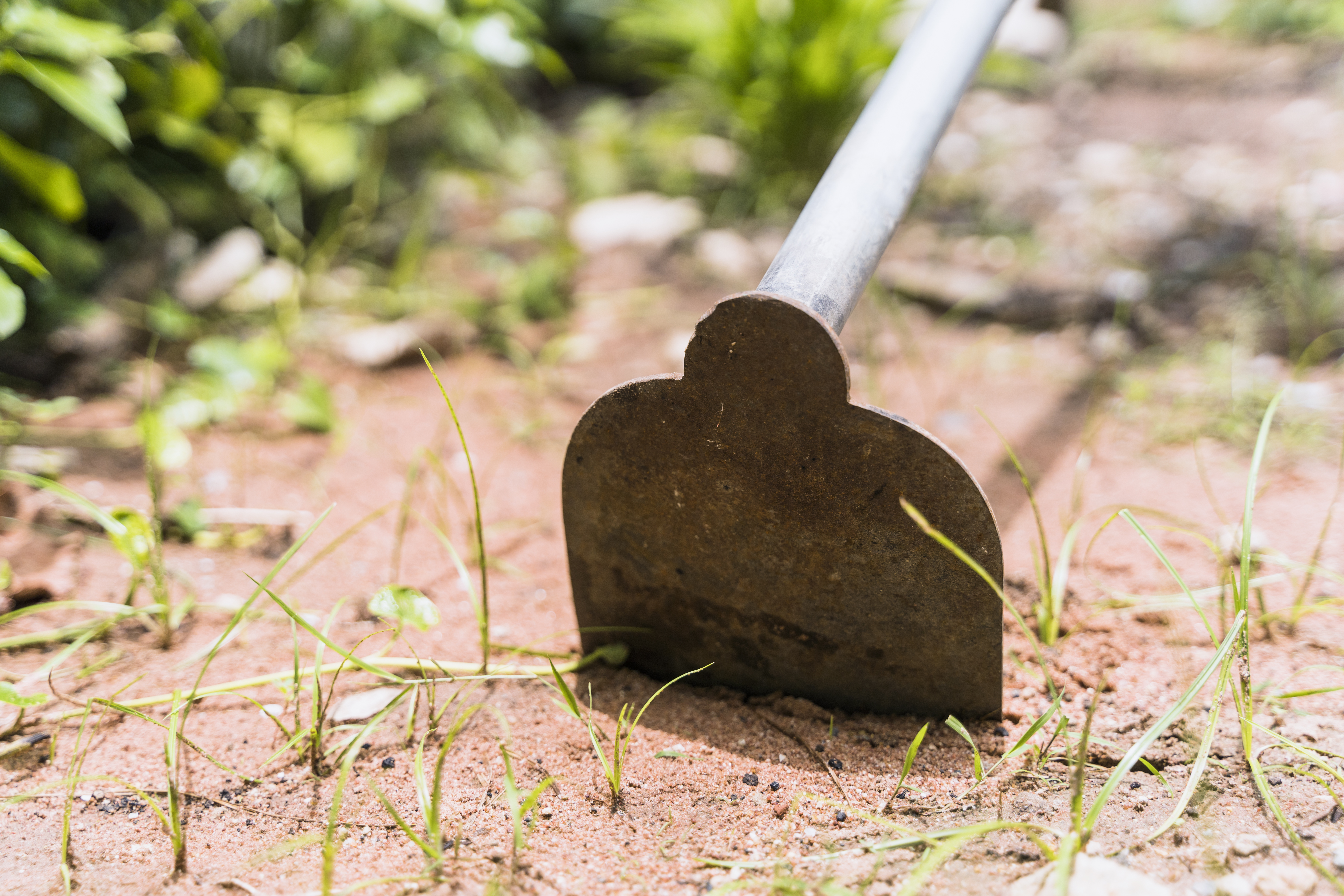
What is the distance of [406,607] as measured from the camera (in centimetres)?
118

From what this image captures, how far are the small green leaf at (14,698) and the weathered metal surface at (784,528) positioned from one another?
756 mm

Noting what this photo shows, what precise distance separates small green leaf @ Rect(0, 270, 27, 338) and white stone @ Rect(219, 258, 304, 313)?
3.55ft

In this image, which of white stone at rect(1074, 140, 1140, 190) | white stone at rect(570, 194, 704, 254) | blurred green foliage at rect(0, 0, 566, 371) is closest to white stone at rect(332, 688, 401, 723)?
blurred green foliage at rect(0, 0, 566, 371)

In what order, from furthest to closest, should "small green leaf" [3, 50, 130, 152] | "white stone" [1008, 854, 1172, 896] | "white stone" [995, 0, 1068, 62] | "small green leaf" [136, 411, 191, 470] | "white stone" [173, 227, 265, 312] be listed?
1. "white stone" [995, 0, 1068, 62]
2. "white stone" [173, 227, 265, 312]
3. "small green leaf" [136, 411, 191, 470]
4. "small green leaf" [3, 50, 130, 152]
5. "white stone" [1008, 854, 1172, 896]

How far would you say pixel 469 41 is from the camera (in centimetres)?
254

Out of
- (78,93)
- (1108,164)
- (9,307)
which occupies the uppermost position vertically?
(1108,164)

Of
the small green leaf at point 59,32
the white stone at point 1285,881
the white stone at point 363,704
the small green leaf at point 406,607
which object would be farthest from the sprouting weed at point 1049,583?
the small green leaf at point 59,32

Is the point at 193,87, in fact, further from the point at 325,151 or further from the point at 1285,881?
the point at 1285,881

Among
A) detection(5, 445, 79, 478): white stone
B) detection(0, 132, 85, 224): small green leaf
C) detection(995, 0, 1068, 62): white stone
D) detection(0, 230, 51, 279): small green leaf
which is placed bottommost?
detection(5, 445, 79, 478): white stone

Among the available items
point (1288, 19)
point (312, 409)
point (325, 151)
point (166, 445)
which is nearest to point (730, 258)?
point (325, 151)

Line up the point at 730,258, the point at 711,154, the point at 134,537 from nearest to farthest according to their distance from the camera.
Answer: the point at 134,537 < the point at 730,258 < the point at 711,154

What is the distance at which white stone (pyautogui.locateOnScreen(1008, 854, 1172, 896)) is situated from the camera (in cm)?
87

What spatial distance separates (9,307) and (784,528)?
1359 millimetres

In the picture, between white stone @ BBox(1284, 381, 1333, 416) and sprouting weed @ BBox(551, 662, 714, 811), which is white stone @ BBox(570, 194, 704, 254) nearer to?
white stone @ BBox(1284, 381, 1333, 416)
